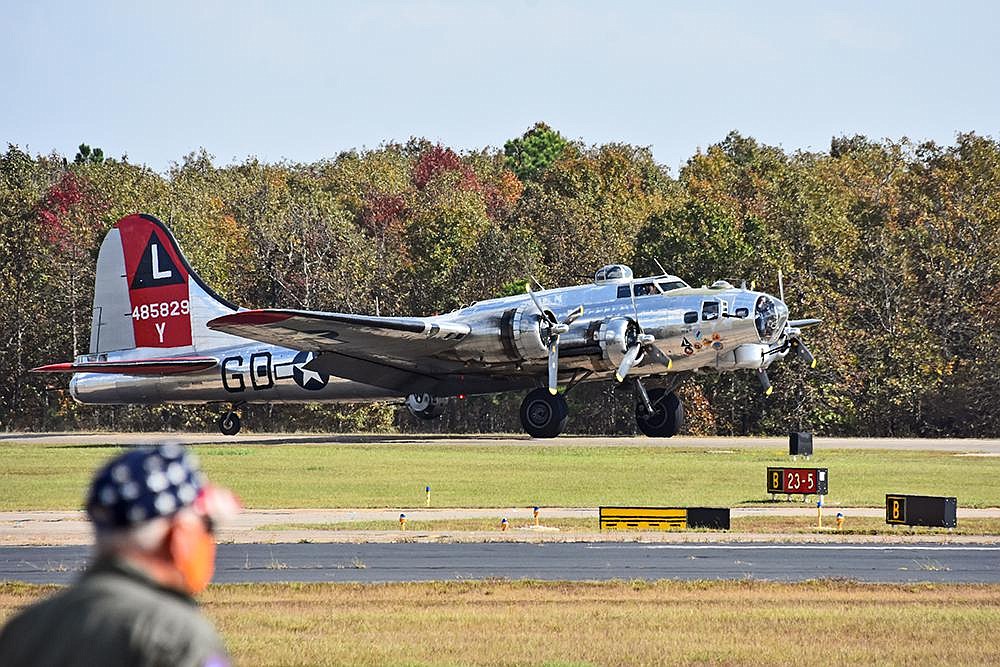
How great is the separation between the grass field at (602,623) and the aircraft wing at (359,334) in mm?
21609

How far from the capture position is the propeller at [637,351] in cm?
4488

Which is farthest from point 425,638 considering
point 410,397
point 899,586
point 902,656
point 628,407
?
point 628,407

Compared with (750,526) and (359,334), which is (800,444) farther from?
(750,526)

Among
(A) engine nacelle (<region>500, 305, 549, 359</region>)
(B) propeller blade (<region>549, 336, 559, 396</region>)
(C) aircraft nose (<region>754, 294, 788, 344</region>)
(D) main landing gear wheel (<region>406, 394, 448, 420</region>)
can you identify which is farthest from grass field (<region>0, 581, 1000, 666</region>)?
(D) main landing gear wheel (<region>406, 394, 448, 420</region>)

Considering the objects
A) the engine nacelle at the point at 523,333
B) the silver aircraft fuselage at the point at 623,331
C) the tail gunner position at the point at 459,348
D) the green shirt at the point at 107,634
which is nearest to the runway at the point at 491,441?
the tail gunner position at the point at 459,348

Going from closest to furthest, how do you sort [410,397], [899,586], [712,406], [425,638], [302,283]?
1. [425,638]
2. [899,586]
3. [410,397]
4. [712,406]
5. [302,283]

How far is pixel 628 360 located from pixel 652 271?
3201 centimetres

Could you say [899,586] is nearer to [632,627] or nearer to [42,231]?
[632,627]

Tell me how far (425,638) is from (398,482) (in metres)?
27.2

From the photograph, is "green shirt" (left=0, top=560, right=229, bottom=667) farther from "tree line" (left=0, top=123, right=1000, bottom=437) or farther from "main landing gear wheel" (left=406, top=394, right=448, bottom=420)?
"tree line" (left=0, top=123, right=1000, bottom=437)

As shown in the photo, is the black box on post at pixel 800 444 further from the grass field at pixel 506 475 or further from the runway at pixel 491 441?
the runway at pixel 491 441

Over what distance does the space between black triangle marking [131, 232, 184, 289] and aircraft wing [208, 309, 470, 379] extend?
395 inches

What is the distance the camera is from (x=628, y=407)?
78.3 metres

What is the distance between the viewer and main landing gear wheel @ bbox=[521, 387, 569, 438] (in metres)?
45.6
